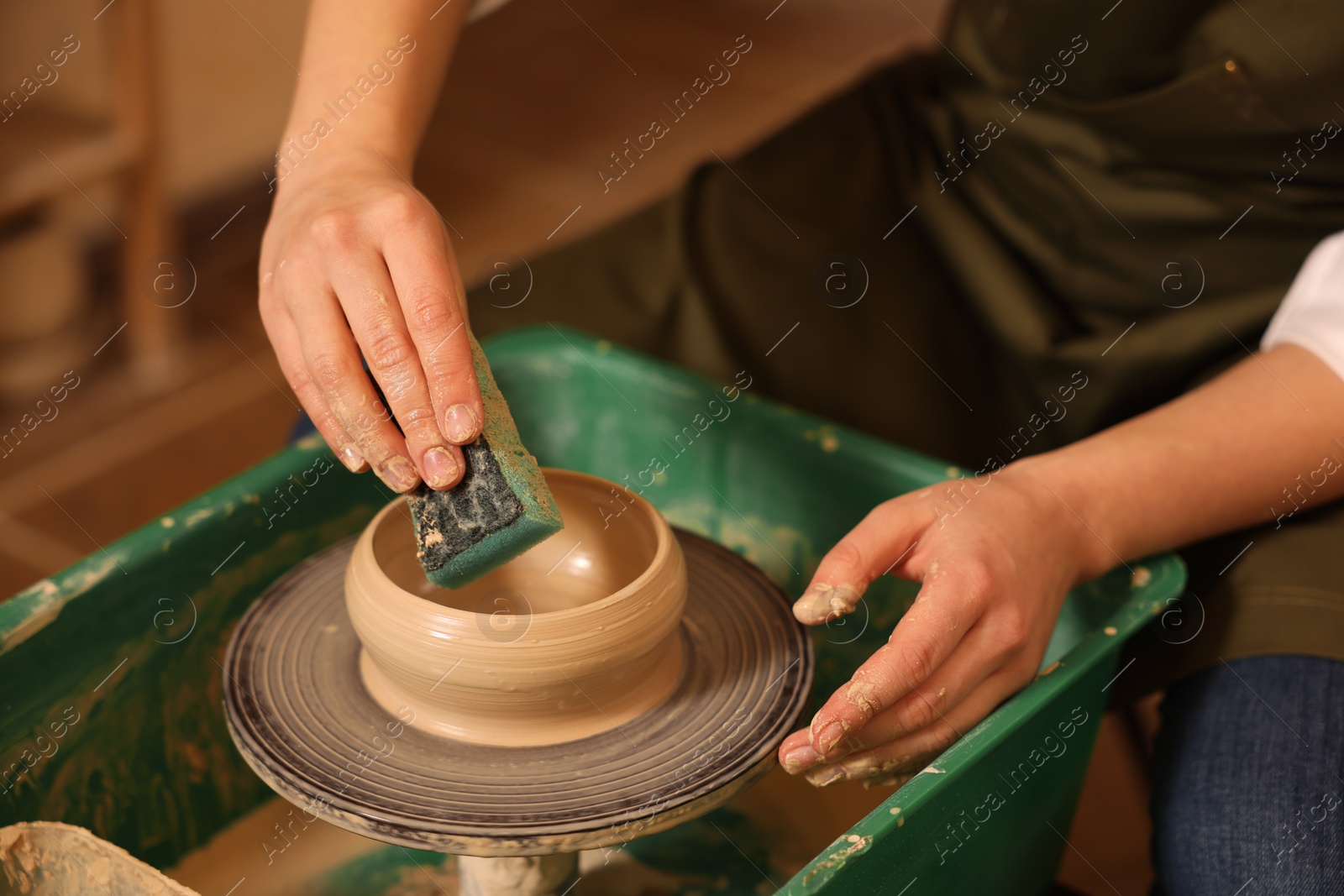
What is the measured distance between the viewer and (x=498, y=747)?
2.75 ft

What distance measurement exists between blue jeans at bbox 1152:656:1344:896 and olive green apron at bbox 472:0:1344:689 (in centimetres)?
9

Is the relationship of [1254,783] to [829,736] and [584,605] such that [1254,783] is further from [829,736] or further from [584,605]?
[584,605]

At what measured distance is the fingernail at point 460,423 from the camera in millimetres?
799

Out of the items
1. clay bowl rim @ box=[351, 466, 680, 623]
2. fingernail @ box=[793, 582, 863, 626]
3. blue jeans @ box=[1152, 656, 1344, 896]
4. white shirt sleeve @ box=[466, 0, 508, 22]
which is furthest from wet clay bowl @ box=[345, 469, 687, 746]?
white shirt sleeve @ box=[466, 0, 508, 22]

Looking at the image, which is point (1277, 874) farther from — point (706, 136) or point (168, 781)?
point (706, 136)

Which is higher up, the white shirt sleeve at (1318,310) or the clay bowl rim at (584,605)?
the clay bowl rim at (584,605)

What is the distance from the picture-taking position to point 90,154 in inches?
85.8

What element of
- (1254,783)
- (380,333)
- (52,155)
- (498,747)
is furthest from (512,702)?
(52,155)

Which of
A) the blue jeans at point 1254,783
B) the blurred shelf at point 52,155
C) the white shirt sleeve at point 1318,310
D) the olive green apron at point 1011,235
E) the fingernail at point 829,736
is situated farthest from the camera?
the blurred shelf at point 52,155

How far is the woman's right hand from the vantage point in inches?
32.0

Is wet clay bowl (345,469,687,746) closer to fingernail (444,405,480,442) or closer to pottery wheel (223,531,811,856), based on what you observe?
pottery wheel (223,531,811,856)

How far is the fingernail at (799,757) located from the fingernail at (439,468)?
0.94 ft

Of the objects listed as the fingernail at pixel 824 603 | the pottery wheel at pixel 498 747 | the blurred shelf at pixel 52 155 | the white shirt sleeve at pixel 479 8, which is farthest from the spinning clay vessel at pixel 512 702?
the blurred shelf at pixel 52 155

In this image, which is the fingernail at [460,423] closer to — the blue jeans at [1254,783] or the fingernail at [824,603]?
the fingernail at [824,603]
